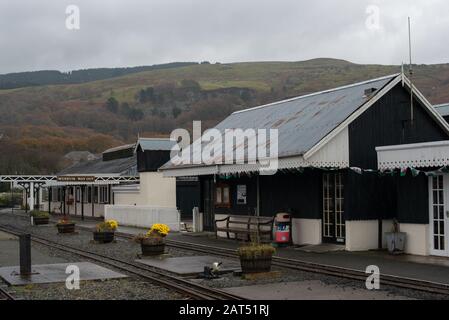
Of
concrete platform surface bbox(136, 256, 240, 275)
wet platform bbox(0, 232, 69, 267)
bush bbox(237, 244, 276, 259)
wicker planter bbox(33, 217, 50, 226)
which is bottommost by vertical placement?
A: wicker planter bbox(33, 217, 50, 226)

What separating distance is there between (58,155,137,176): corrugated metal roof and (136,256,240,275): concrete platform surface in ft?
87.3

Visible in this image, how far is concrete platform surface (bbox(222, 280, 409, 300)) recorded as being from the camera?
35.3 feet

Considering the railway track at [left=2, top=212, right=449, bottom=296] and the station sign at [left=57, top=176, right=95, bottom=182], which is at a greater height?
the station sign at [left=57, top=176, right=95, bottom=182]

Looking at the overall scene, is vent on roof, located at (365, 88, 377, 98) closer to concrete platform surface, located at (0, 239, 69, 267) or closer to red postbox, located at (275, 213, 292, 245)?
red postbox, located at (275, 213, 292, 245)

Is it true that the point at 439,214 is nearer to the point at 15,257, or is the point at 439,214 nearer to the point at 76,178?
the point at 15,257

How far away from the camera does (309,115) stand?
21.5 m

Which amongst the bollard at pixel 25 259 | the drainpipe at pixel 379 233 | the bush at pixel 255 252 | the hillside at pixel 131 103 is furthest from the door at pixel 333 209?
the hillside at pixel 131 103

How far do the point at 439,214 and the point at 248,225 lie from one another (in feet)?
23.1

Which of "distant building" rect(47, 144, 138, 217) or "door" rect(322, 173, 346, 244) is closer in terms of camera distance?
"door" rect(322, 173, 346, 244)

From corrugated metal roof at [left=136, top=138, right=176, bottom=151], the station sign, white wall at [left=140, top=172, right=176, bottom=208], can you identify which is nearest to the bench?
white wall at [left=140, top=172, right=176, bottom=208]

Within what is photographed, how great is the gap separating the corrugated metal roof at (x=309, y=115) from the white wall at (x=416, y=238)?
345 centimetres

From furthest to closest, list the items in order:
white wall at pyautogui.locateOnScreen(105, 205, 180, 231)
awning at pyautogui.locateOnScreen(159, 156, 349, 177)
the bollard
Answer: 1. white wall at pyautogui.locateOnScreen(105, 205, 180, 231)
2. awning at pyautogui.locateOnScreen(159, 156, 349, 177)
3. the bollard
